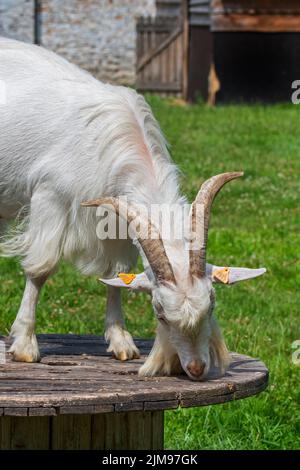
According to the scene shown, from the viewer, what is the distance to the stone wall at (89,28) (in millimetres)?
25812

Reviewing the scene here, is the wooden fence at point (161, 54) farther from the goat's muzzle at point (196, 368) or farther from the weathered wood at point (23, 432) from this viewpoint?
the weathered wood at point (23, 432)

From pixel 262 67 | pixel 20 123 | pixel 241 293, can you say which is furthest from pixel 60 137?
pixel 262 67

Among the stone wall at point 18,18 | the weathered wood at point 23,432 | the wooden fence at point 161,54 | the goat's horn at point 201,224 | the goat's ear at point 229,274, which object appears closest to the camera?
the weathered wood at point 23,432

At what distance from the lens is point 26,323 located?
5.75m

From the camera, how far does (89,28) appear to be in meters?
26.1

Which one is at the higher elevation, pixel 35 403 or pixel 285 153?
pixel 35 403

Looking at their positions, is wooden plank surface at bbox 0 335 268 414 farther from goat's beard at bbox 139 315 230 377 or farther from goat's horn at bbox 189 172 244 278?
goat's horn at bbox 189 172 244 278

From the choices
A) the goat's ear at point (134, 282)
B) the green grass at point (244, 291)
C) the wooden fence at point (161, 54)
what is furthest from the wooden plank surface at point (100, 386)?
the wooden fence at point (161, 54)

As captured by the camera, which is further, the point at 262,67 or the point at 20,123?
the point at 262,67

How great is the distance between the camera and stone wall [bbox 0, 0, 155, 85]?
84.7ft

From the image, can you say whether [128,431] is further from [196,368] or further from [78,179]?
[78,179]

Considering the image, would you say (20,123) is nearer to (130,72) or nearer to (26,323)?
(26,323)

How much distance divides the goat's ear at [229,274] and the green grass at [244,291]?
0.84 meters

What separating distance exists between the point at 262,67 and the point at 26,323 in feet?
53.5
